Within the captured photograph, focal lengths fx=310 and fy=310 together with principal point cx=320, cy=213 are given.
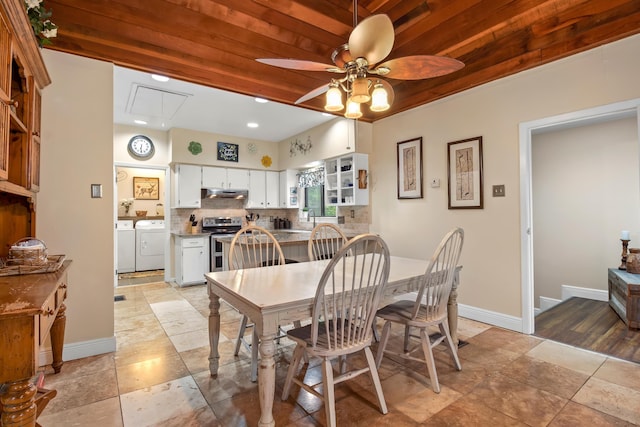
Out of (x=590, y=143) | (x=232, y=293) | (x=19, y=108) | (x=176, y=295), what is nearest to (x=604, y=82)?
(x=590, y=143)

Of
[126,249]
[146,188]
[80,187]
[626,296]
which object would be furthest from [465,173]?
[146,188]

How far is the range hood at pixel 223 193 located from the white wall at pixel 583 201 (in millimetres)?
4719

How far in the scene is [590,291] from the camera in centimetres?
404

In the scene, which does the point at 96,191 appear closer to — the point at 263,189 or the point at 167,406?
the point at 167,406

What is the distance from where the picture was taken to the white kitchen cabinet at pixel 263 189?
5824 mm

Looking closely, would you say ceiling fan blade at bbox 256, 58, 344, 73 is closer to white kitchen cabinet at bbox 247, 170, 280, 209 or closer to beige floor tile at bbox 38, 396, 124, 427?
beige floor tile at bbox 38, 396, 124, 427

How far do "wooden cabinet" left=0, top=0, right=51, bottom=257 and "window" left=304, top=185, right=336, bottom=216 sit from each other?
145 inches

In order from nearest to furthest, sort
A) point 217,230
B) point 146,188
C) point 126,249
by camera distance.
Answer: point 217,230 < point 126,249 < point 146,188

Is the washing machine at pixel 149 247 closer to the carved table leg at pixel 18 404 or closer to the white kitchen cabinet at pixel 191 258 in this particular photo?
the white kitchen cabinet at pixel 191 258

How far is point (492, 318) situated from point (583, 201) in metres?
2.35

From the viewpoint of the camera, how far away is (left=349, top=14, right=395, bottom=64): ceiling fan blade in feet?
5.30

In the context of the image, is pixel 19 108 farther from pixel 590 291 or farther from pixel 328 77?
pixel 590 291

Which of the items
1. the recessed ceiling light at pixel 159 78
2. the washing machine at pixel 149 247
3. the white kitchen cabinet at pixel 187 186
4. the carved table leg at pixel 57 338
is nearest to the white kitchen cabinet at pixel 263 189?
the white kitchen cabinet at pixel 187 186

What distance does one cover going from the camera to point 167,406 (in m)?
1.82
